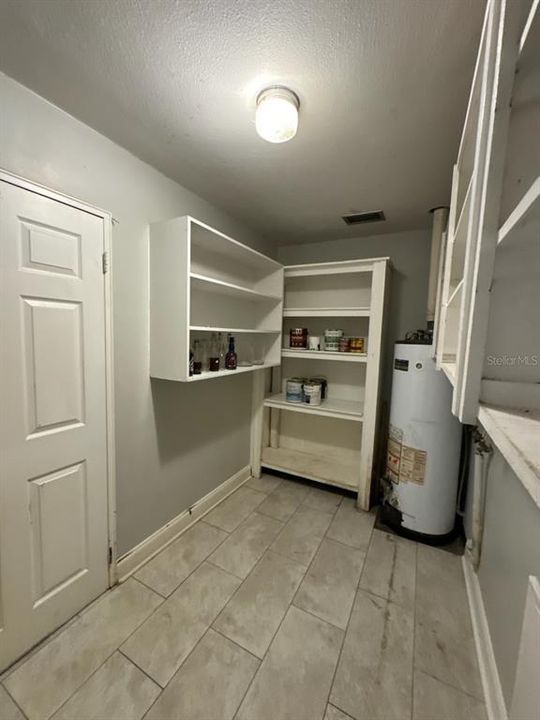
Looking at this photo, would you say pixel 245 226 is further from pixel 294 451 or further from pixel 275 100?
pixel 294 451

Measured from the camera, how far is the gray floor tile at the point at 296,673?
3.51ft

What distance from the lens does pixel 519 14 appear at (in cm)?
49

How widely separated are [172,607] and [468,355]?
1736 mm

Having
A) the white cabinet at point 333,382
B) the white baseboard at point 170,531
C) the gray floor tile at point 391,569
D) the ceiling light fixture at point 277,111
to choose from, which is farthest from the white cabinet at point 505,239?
the white baseboard at point 170,531

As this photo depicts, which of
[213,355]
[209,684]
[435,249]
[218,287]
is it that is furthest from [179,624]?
[435,249]

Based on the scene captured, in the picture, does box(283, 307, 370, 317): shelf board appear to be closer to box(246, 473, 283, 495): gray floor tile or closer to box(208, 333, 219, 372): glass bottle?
box(208, 333, 219, 372): glass bottle

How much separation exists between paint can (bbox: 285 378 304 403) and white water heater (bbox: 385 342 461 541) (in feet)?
Answer: 2.73

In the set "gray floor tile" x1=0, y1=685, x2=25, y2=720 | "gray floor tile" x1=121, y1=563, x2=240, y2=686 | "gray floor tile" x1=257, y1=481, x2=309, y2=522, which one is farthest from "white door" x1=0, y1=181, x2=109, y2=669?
"gray floor tile" x1=257, y1=481, x2=309, y2=522

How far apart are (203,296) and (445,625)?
2.24 meters

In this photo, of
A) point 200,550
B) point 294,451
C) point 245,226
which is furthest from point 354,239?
point 200,550

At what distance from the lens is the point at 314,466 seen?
2.64 meters

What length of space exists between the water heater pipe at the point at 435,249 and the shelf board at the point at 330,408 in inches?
34.8

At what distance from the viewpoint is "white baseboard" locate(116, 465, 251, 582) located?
1.64 m

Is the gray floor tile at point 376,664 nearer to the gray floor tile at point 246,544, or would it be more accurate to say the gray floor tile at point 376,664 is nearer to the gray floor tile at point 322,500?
the gray floor tile at point 246,544
